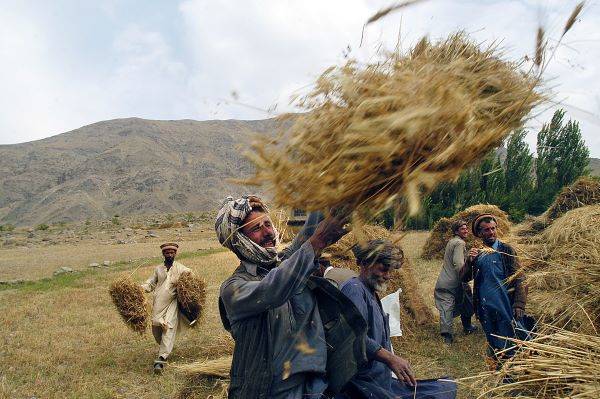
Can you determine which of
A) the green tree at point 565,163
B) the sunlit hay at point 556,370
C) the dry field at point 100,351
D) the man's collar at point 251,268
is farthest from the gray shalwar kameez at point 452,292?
the green tree at point 565,163

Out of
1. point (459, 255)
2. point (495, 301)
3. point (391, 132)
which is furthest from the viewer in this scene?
point (459, 255)

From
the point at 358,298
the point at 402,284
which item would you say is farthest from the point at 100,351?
the point at 358,298

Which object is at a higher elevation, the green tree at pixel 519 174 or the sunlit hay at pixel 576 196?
the green tree at pixel 519 174

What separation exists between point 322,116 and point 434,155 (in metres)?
0.50

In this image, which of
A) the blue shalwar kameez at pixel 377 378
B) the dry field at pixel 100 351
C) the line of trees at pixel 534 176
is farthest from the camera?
the line of trees at pixel 534 176

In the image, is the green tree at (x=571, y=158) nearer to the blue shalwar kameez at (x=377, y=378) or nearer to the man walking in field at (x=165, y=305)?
the man walking in field at (x=165, y=305)

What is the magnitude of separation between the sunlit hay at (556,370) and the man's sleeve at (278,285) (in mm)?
1030

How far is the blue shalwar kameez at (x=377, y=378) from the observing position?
120 inches

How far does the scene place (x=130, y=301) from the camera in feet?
24.8

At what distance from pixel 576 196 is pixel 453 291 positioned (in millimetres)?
4133

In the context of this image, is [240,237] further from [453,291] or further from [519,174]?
[519,174]

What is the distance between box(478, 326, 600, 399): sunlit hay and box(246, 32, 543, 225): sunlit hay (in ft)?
3.46

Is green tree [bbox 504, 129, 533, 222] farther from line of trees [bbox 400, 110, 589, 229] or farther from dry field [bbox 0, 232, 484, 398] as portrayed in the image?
dry field [bbox 0, 232, 484, 398]

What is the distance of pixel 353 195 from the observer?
82.0 inches
